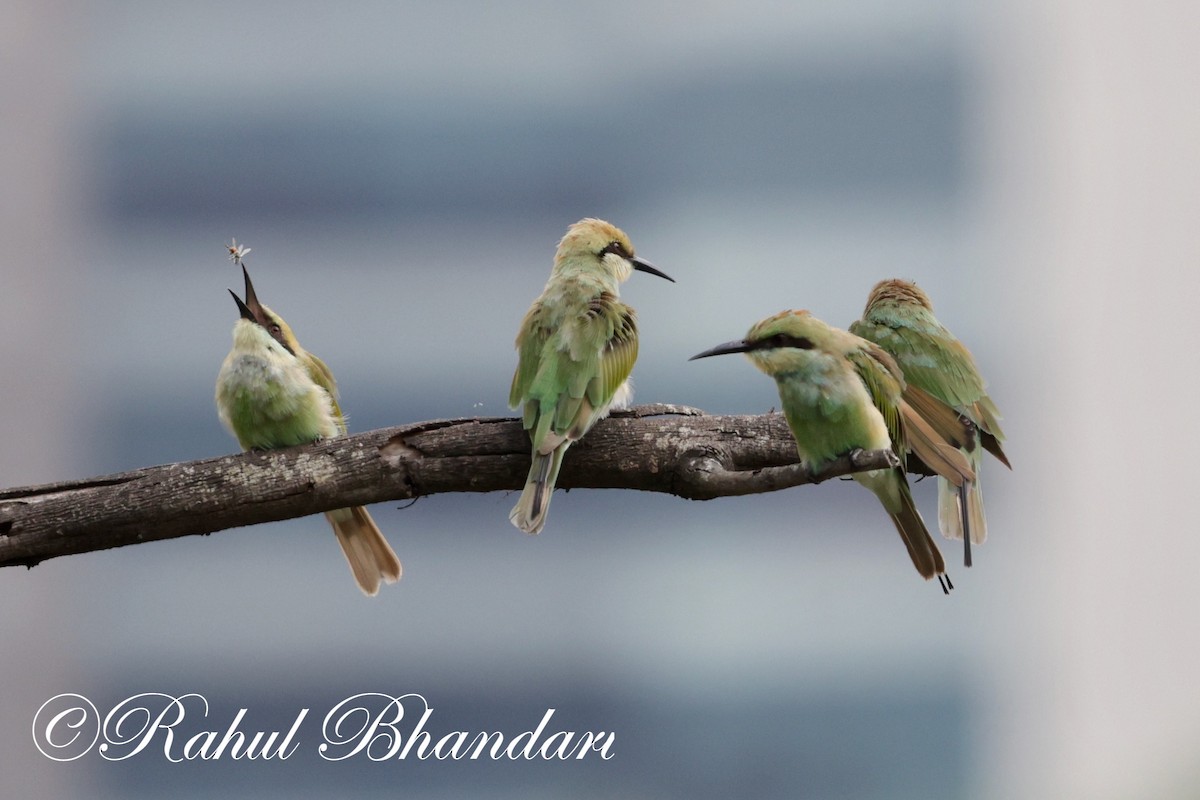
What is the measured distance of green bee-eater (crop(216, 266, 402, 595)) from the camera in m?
2.63

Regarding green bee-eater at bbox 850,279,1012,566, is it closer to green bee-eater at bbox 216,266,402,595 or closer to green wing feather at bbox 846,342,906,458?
green wing feather at bbox 846,342,906,458

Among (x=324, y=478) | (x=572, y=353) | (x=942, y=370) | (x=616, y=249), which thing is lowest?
(x=324, y=478)

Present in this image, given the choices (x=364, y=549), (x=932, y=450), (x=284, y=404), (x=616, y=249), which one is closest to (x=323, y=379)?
(x=284, y=404)

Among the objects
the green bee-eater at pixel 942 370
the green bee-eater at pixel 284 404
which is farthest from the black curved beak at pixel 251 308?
the green bee-eater at pixel 942 370

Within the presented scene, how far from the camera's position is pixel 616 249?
2.75 metres

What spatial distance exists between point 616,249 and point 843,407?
41.6 inches

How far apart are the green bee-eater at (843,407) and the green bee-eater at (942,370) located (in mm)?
153

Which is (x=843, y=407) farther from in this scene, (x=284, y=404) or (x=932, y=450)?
(x=284, y=404)

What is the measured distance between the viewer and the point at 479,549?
10.2 m

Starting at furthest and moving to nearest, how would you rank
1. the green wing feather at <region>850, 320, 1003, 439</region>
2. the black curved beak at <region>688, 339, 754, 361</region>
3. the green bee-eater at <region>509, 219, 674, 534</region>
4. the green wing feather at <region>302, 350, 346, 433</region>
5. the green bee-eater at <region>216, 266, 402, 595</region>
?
the green wing feather at <region>302, 350, 346, 433</region>, the green bee-eater at <region>216, 266, 402, 595</region>, the green bee-eater at <region>509, 219, 674, 534</region>, the green wing feather at <region>850, 320, 1003, 439</region>, the black curved beak at <region>688, 339, 754, 361</region>

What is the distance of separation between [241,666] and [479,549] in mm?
1943

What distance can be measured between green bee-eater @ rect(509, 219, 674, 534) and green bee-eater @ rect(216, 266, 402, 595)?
0.46 metres

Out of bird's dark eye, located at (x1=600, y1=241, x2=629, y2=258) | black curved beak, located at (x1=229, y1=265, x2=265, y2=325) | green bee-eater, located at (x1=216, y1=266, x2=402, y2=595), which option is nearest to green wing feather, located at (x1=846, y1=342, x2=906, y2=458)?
bird's dark eye, located at (x1=600, y1=241, x2=629, y2=258)

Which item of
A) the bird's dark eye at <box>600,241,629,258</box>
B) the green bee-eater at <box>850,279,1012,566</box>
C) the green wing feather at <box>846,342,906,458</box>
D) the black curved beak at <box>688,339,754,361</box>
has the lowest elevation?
the black curved beak at <box>688,339,754,361</box>
